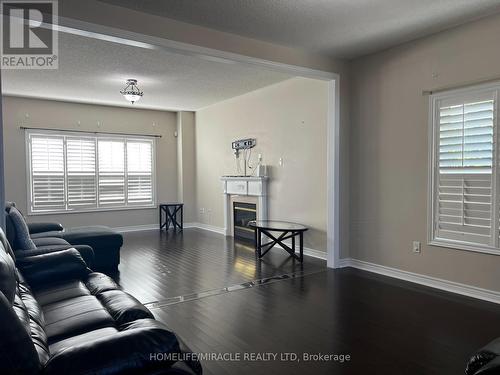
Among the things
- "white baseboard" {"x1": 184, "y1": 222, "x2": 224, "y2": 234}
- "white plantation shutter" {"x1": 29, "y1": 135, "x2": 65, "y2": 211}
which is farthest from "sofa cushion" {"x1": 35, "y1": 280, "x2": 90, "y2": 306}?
"white plantation shutter" {"x1": 29, "y1": 135, "x2": 65, "y2": 211}

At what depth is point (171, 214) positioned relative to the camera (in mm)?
8891

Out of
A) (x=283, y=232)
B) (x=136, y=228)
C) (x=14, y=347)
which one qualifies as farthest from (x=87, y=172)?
(x=14, y=347)

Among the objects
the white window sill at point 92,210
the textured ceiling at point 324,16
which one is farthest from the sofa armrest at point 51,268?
the white window sill at point 92,210

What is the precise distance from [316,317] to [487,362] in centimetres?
179

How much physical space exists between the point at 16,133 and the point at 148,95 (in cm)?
275

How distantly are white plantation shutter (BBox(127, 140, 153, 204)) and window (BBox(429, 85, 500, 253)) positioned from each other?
6.51m

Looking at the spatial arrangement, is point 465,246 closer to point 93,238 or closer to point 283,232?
point 283,232

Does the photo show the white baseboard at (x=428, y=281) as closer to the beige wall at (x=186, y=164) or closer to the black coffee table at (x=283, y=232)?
the black coffee table at (x=283, y=232)

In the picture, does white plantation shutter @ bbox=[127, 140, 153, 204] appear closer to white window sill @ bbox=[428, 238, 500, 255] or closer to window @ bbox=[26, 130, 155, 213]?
window @ bbox=[26, 130, 155, 213]

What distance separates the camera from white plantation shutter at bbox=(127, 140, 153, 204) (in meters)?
8.62

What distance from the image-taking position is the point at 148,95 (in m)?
7.21

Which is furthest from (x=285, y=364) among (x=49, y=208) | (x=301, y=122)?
(x=49, y=208)

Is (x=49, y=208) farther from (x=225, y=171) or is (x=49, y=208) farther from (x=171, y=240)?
(x=225, y=171)

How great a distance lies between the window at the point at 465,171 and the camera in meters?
3.65
